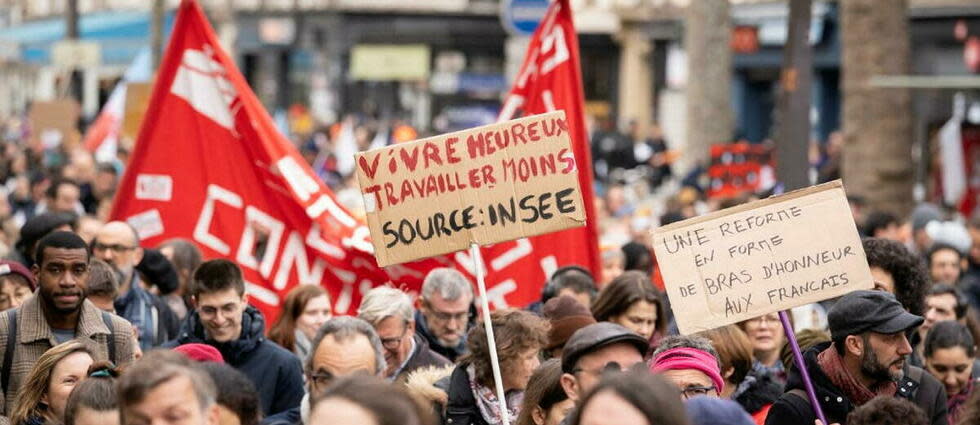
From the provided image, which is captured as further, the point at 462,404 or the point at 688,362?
the point at 462,404

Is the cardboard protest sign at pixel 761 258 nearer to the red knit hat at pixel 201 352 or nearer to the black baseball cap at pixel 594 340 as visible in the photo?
the black baseball cap at pixel 594 340

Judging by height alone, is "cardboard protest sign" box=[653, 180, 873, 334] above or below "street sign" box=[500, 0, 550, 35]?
below

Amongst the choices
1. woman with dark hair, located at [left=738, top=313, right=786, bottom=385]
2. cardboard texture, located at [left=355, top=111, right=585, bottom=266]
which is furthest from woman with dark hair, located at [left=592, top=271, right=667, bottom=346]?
cardboard texture, located at [left=355, top=111, right=585, bottom=266]

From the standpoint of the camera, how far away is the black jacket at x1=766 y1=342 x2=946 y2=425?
21.9ft

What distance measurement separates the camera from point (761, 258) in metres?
6.79

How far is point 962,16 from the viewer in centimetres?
3052

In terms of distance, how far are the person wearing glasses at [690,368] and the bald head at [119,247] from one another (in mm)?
4186

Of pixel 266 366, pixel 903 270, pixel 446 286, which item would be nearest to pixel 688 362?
pixel 903 270

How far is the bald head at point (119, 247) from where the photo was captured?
10.1m

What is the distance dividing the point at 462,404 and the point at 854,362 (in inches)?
56.8

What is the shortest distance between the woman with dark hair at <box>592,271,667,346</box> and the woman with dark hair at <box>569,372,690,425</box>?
176 inches

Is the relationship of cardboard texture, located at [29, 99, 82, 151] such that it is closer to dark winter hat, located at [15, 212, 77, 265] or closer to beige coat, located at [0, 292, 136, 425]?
dark winter hat, located at [15, 212, 77, 265]

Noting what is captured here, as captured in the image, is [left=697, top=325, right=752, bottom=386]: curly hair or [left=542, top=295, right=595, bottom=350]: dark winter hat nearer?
[left=697, top=325, right=752, bottom=386]: curly hair

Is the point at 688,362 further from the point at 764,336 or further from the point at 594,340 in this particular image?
the point at 764,336
